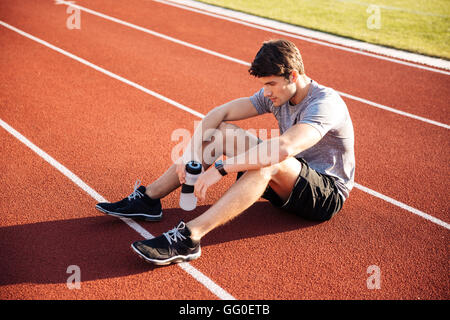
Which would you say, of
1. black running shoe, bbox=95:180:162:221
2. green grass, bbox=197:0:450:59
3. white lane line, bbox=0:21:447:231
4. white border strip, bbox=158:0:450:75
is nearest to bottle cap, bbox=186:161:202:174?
black running shoe, bbox=95:180:162:221

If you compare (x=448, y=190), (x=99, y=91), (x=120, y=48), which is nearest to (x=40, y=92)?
(x=99, y=91)

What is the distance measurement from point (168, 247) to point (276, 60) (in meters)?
1.60

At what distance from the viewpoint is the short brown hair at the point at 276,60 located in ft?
9.56

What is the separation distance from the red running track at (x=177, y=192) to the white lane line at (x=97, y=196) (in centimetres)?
5

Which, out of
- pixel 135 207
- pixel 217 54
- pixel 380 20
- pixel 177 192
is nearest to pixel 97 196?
pixel 135 207

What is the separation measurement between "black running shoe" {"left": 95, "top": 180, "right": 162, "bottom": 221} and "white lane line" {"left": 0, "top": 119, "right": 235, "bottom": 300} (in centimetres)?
14

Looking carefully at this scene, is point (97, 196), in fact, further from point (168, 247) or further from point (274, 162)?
point (274, 162)

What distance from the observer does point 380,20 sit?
37.3 ft

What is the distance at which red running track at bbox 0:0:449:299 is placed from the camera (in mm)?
2930

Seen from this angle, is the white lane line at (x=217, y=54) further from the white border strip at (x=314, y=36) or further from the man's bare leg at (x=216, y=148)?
the man's bare leg at (x=216, y=148)

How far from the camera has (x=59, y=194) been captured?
3789 mm

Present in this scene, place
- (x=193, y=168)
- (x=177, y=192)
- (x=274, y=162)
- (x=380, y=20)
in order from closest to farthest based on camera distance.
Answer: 1. (x=274, y=162)
2. (x=193, y=168)
3. (x=177, y=192)
4. (x=380, y=20)

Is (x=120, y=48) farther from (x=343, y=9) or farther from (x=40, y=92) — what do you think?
(x=343, y=9)

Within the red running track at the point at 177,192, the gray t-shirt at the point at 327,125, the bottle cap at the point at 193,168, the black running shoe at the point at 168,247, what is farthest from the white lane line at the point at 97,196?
the gray t-shirt at the point at 327,125
